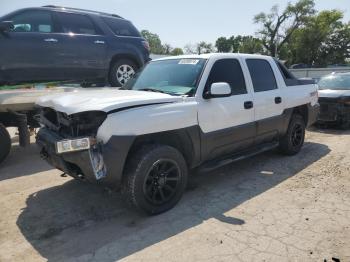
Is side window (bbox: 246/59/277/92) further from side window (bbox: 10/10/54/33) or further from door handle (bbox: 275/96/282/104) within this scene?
side window (bbox: 10/10/54/33)

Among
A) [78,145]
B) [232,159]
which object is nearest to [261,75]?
[232,159]

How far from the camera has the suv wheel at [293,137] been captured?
20.7 ft

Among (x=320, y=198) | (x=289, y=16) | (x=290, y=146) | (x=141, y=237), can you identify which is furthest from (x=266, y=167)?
(x=289, y=16)

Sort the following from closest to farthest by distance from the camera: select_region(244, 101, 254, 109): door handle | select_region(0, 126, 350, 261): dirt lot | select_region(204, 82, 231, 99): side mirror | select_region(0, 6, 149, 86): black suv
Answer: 1. select_region(0, 126, 350, 261): dirt lot
2. select_region(204, 82, 231, 99): side mirror
3. select_region(244, 101, 254, 109): door handle
4. select_region(0, 6, 149, 86): black suv

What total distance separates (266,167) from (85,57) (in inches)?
166

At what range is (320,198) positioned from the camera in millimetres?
4520

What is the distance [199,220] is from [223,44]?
83.9 metres

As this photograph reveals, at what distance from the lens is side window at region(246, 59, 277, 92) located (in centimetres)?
544

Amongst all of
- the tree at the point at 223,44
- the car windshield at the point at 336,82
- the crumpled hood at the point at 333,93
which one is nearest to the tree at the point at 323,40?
the tree at the point at 223,44

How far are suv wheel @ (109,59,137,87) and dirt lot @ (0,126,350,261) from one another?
277cm

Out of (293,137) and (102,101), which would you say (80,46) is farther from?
(293,137)

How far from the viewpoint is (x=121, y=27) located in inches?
319

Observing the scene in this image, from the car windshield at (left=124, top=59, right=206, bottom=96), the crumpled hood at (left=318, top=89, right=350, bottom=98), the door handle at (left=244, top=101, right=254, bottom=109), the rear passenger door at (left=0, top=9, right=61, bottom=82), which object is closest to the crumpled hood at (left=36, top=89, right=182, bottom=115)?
the car windshield at (left=124, top=59, right=206, bottom=96)

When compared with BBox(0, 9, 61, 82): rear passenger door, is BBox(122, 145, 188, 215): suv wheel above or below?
below
